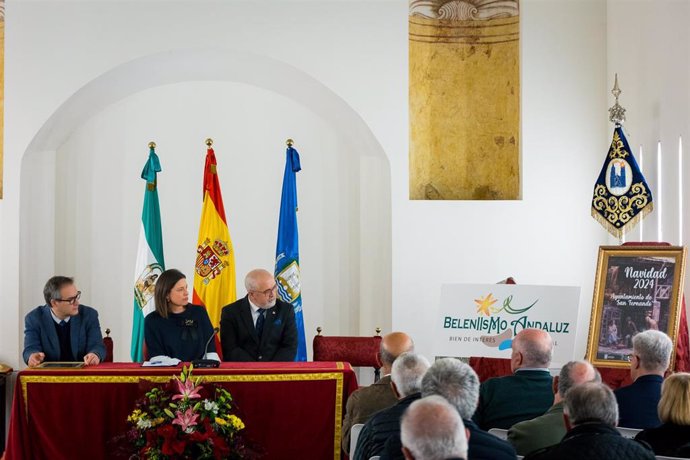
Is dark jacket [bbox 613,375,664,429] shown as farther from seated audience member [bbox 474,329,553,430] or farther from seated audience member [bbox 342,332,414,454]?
seated audience member [bbox 342,332,414,454]

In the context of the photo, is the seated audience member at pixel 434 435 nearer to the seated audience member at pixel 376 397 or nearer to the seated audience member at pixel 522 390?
the seated audience member at pixel 522 390

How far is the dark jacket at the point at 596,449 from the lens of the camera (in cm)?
279

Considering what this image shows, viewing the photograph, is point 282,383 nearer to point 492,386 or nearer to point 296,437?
point 296,437

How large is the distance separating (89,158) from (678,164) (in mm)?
4974

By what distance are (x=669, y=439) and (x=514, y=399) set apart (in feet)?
2.72

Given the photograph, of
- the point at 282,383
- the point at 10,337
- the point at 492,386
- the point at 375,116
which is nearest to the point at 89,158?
the point at 10,337

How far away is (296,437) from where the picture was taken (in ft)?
17.2

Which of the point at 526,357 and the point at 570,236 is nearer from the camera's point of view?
the point at 526,357

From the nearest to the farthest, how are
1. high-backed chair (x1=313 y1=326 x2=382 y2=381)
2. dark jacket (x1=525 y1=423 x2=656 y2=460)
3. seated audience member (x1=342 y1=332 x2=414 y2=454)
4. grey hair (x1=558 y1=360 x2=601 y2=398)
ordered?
dark jacket (x1=525 y1=423 x2=656 y2=460) < grey hair (x1=558 y1=360 x2=601 y2=398) < seated audience member (x1=342 y1=332 x2=414 y2=454) < high-backed chair (x1=313 y1=326 x2=382 y2=381)

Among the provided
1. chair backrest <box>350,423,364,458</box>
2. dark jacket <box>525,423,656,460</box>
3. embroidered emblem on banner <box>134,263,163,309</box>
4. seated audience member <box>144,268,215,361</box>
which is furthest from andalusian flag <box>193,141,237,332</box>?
dark jacket <box>525,423,656,460</box>

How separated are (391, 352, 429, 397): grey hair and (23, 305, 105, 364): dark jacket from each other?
2593 mm

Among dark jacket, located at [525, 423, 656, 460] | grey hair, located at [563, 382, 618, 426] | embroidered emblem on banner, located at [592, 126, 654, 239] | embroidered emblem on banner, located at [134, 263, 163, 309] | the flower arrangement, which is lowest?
the flower arrangement

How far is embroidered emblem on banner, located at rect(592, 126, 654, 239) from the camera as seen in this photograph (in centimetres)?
646

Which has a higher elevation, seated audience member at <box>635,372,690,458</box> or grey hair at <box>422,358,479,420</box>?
grey hair at <box>422,358,479,420</box>
